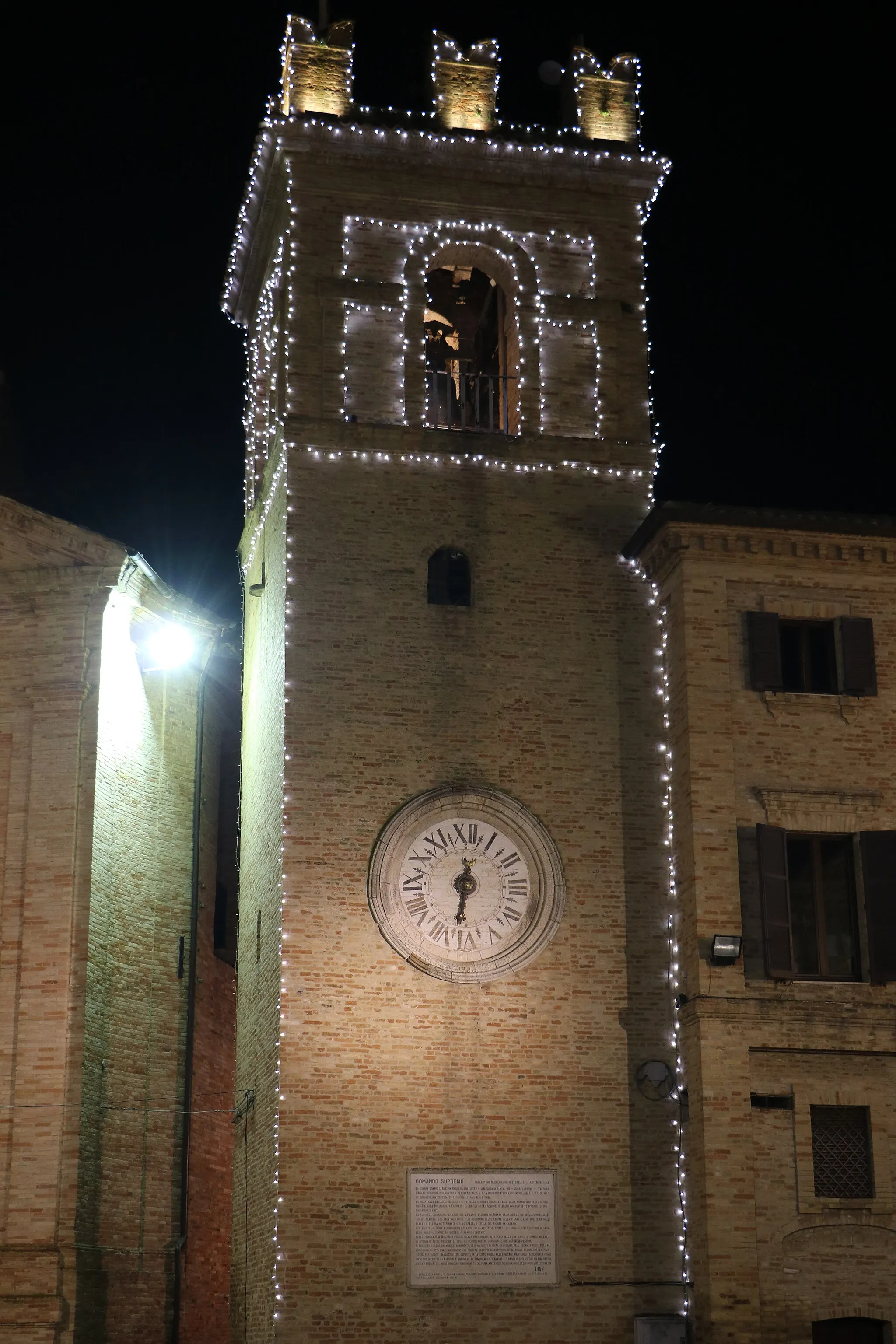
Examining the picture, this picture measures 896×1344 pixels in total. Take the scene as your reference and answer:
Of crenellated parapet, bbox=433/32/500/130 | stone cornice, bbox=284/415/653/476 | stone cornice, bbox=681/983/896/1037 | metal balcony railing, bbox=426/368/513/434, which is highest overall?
crenellated parapet, bbox=433/32/500/130

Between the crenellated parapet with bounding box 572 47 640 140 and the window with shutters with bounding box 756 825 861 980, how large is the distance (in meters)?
10.1

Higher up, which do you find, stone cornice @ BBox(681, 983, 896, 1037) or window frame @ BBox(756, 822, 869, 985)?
window frame @ BBox(756, 822, 869, 985)

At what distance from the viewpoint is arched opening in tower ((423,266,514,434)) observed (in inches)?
1003

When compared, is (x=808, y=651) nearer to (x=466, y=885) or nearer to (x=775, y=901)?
(x=775, y=901)

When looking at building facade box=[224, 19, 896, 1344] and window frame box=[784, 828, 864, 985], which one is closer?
building facade box=[224, 19, 896, 1344]

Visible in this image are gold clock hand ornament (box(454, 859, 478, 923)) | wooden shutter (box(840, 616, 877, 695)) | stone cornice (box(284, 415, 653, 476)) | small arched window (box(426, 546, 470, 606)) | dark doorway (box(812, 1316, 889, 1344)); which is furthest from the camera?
stone cornice (box(284, 415, 653, 476))

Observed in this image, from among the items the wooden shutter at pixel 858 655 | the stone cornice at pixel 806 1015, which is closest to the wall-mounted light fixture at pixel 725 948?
the stone cornice at pixel 806 1015

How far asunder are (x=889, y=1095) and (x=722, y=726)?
4483 millimetres

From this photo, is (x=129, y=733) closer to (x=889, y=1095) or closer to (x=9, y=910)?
(x=9, y=910)

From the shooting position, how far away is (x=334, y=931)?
21.8 metres

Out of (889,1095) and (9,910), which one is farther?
(9,910)

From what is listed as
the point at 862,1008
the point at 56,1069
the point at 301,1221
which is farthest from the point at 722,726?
the point at 56,1069

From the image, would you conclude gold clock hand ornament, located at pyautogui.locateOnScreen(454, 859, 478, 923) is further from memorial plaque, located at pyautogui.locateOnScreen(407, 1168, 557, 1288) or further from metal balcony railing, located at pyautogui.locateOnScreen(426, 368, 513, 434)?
metal balcony railing, located at pyautogui.locateOnScreen(426, 368, 513, 434)

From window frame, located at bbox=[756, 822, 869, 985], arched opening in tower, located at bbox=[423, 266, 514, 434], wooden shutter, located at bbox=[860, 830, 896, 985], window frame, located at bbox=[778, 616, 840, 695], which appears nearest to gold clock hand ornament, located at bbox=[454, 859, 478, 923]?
window frame, located at bbox=[756, 822, 869, 985]
